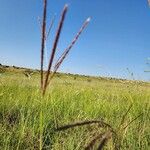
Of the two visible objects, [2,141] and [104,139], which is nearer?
[104,139]

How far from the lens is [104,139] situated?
539mm

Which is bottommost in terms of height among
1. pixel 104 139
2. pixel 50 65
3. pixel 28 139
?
pixel 28 139

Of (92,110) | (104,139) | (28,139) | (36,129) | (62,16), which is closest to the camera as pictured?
(104,139)

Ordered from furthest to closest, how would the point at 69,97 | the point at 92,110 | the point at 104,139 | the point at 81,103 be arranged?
the point at 69,97 → the point at 81,103 → the point at 92,110 → the point at 104,139

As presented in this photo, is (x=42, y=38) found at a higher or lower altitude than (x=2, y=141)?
higher

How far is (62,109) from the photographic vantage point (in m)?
4.83

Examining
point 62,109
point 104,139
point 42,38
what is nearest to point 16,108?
point 62,109

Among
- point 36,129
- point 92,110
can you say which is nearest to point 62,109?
point 92,110

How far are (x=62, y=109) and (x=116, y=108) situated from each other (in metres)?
0.91

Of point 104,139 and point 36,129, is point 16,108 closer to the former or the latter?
point 36,129

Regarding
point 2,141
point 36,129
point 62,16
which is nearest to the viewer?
point 62,16

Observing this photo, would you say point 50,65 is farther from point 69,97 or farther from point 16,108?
point 69,97

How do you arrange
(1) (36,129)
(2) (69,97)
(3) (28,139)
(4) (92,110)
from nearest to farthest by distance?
1. (3) (28,139)
2. (1) (36,129)
3. (4) (92,110)
4. (2) (69,97)

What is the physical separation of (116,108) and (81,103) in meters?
0.52
